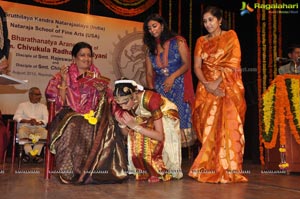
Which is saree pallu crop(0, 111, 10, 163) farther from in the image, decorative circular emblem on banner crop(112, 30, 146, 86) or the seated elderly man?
decorative circular emblem on banner crop(112, 30, 146, 86)

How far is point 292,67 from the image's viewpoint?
387 cm

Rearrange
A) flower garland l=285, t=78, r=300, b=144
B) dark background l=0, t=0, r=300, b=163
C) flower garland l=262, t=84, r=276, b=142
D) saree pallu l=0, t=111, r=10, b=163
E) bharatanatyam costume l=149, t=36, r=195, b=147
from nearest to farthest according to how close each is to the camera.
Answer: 1. bharatanatyam costume l=149, t=36, r=195, b=147
2. flower garland l=285, t=78, r=300, b=144
3. flower garland l=262, t=84, r=276, b=142
4. saree pallu l=0, t=111, r=10, b=163
5. dark background l=0, t=0, r=300, b=163

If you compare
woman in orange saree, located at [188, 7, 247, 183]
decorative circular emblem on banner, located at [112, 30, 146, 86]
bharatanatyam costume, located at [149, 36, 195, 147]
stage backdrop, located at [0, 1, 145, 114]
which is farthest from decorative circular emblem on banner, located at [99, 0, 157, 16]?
woman in orange saree, located at [188, 7, 247, 183]

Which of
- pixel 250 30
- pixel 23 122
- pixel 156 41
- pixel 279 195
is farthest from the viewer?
pixel 250 30

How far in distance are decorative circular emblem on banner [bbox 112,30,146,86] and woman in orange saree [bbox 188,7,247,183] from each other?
10.7 feet

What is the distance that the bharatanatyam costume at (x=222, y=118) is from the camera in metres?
2.84

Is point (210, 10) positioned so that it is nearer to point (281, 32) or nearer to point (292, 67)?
point (292, 67)

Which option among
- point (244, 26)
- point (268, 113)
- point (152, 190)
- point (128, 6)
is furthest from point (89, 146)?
point (244, 26)

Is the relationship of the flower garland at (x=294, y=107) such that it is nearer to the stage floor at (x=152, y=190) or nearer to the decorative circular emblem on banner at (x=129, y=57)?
the stage floor at (x=152, y=190)

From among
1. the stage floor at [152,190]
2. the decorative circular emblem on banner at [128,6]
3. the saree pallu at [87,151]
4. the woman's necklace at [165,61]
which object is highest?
the decorative circular emblem on banner at [128,6]

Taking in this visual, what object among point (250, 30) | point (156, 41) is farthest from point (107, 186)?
point (250, 30)

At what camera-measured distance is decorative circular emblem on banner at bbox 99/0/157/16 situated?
6266mm

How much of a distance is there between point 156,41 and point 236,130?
104 centimetres

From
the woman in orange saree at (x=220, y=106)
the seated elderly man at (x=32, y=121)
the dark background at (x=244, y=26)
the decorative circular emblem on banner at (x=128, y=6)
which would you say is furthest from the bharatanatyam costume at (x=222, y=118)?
the decorative circular emblem on banner at (x=128, y=6)
